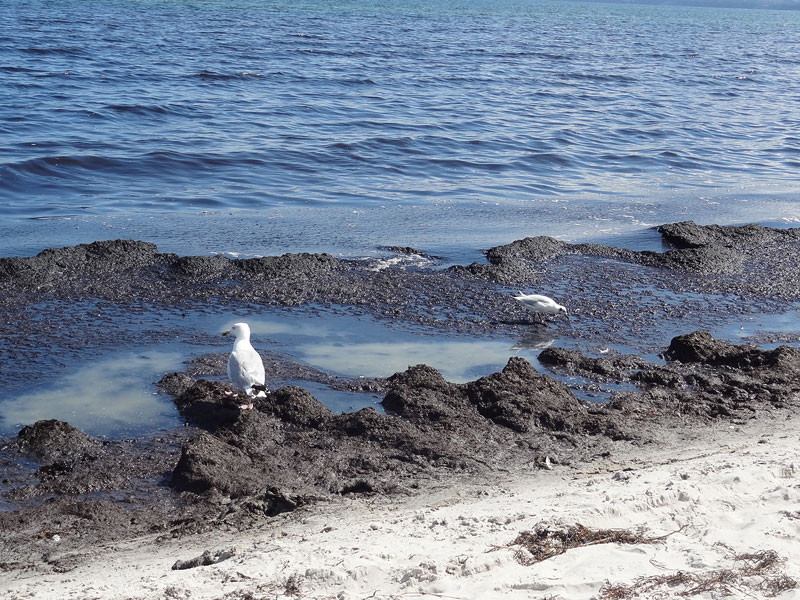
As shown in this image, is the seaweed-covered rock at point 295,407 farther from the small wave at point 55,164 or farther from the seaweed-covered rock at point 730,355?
the small wave at point 55,164

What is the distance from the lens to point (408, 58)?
34.3 meters

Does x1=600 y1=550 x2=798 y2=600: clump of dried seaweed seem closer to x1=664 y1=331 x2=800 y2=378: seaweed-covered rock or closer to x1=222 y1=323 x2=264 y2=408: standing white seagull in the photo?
x1=222 y1=323 x2=264 y2=408: standing white seagull

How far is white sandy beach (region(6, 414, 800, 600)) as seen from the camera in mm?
4102

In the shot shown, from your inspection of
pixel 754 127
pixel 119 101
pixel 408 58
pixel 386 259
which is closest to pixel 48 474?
pixel 386 259

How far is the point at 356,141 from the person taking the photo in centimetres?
1909

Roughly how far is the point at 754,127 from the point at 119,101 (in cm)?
1711

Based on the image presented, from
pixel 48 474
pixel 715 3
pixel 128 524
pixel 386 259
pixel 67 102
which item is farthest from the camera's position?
pixel 715 3

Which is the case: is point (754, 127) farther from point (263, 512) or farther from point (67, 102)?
point (263, 512)

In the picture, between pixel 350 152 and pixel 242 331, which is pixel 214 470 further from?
pixel 350 152

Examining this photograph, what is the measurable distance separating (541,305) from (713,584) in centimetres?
536

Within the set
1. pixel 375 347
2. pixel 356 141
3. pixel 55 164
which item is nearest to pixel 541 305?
pixel 375 347

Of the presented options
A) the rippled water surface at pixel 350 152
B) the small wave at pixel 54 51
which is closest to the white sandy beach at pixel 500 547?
the rippled water surface at pixel 350 152

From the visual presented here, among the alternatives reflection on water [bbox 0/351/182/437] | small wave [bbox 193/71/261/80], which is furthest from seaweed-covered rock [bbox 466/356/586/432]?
small wave [bbox 193/71/261/80]

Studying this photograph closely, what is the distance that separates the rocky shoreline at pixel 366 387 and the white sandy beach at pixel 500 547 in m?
0.26
